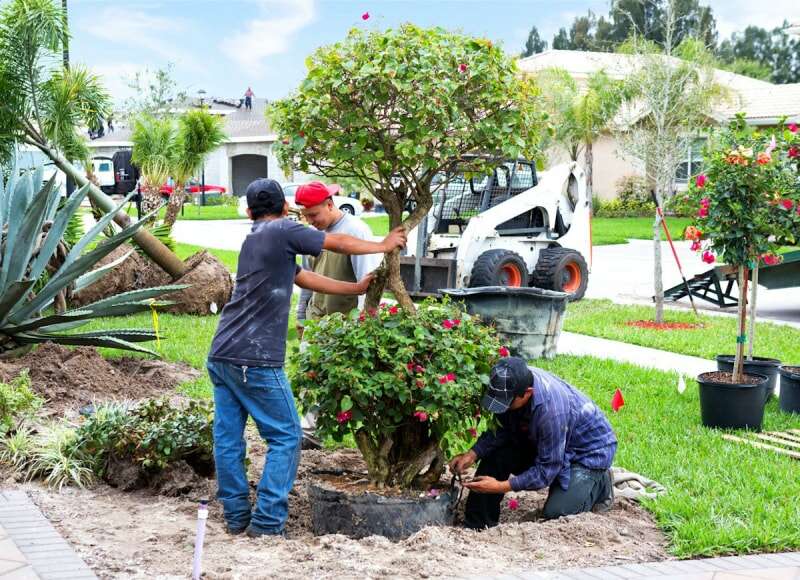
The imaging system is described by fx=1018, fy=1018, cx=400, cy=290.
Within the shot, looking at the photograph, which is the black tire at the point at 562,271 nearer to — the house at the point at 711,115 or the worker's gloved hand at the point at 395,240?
the worker's gloved hand at the point at 395,240

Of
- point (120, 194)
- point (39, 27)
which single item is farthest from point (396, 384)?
point (120, 194)

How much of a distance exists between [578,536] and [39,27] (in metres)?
9.08

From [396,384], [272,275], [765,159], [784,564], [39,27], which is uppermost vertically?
[39,27]

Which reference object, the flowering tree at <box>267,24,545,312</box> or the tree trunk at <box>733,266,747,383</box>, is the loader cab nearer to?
the tree trunk at <box>733,266,747,383</box>

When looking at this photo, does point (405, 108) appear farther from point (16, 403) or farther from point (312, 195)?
point (16, 403)

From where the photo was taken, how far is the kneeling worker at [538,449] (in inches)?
199

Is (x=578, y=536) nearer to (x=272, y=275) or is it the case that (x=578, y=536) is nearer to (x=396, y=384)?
(x=396, y=384)

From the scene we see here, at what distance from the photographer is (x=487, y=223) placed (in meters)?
13.7

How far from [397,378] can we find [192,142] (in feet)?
43.8

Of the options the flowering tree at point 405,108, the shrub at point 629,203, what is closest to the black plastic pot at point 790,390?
the flowering tree at point 405,108

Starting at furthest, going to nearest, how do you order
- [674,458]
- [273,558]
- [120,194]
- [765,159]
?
[120,194]
[765,159]
[674,458]
[273,558]

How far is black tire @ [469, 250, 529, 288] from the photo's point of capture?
13148 millimetres

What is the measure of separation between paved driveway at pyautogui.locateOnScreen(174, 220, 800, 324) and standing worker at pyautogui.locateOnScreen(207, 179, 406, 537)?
1027 centimetres

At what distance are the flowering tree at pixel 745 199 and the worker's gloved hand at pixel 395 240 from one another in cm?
354
